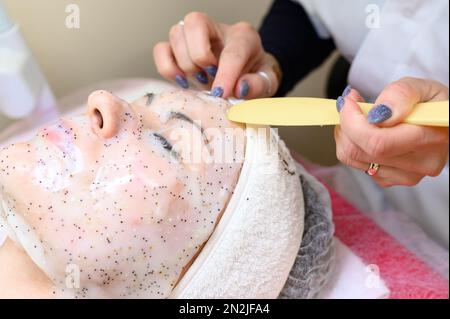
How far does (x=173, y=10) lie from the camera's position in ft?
3.59

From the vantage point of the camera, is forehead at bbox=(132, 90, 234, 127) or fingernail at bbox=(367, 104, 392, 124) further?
forehead at bbox=(132, 90, 234, 127)

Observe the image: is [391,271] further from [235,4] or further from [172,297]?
[235,4]

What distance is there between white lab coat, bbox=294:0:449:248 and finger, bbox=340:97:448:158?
38cm

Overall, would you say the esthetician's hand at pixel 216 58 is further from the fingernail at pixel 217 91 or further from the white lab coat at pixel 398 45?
the white lab coat at pixel 398 45

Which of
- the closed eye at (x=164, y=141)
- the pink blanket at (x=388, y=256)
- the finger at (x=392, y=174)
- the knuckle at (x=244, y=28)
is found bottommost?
the pink blanket at (x=388, y=256)

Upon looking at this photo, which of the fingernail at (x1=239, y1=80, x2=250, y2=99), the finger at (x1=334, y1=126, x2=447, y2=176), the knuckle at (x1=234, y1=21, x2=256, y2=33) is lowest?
the finger at (x1=334, y1=126, x2=447, y2=176)

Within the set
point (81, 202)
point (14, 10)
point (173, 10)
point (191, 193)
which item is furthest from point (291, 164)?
point (14, 10)

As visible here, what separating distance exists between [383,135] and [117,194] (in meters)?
0.35

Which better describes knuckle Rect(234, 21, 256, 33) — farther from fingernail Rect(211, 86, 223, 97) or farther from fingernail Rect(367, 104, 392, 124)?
fingernail Rect(367, 104, 392, 124)

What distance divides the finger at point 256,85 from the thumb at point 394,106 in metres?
0.34

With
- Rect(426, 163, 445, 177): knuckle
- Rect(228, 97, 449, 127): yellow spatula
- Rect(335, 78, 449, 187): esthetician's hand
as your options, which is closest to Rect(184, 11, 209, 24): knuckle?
Rect(228, 97, 449, 127): yellow spatula

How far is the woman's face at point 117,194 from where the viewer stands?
67cm

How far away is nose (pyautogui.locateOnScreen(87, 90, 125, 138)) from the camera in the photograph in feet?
2.23

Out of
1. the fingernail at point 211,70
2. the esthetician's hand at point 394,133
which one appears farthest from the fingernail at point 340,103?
the fingernail at point 211,70
